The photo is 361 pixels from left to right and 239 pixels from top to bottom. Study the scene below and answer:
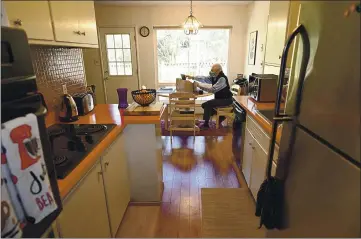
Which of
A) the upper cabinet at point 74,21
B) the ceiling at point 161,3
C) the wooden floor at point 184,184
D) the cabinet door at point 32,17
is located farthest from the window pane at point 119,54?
the cabinet door at point 32,17

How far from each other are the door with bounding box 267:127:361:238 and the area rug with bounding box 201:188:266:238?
84cm

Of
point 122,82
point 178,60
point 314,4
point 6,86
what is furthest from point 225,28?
point 6,86

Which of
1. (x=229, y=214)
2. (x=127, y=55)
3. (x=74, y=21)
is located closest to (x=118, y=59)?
(x=127, y=55)

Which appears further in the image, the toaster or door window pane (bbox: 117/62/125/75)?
door window pane (bbox: 117/62/125/75)

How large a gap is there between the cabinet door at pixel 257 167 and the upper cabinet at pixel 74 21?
1.66m

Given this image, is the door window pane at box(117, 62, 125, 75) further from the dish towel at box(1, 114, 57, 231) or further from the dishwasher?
the dish towel at box(1, 114, 57, 231)

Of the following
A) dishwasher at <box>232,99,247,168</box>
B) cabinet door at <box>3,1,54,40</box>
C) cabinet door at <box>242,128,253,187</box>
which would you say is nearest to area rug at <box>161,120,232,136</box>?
dishwasher at <box>232,99,247,168</box>

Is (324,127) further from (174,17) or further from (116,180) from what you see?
(174,17)

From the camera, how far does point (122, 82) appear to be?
17.1 ft

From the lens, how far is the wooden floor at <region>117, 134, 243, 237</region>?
6.04ft

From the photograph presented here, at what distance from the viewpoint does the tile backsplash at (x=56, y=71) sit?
1727 millimetres

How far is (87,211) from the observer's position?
1199 mm

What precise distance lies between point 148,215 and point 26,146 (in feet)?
5.24

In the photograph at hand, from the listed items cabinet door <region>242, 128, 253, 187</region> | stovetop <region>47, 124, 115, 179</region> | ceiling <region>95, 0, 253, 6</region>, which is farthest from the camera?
ceiling <region>95, 0, 253, 6</region>
